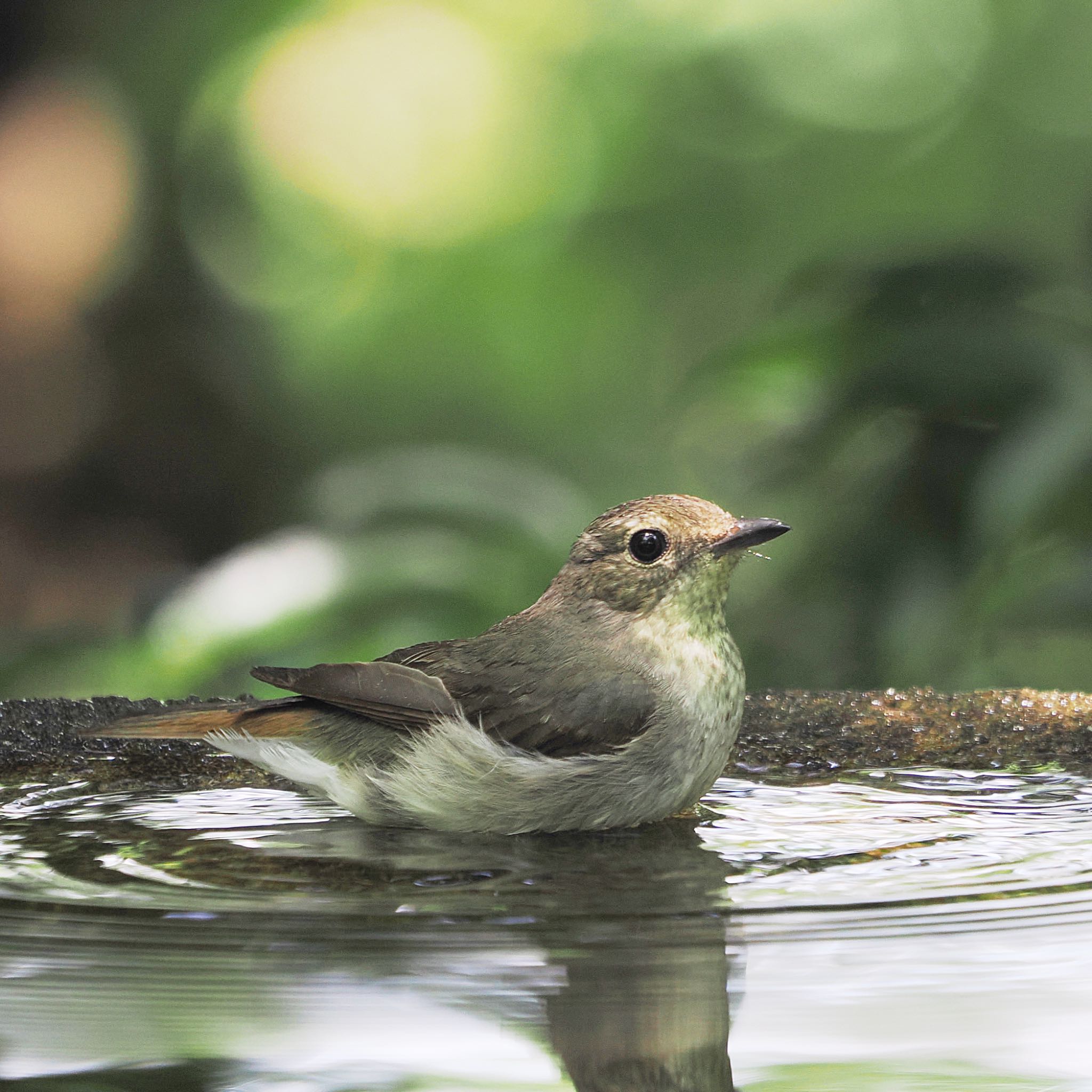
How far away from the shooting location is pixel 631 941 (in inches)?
73.4

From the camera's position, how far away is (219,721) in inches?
118

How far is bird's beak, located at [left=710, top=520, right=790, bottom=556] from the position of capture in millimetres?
2930

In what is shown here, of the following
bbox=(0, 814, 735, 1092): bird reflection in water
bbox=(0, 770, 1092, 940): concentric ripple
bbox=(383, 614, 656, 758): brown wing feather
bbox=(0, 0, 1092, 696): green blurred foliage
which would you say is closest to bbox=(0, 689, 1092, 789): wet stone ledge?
bbox=(0, 770, 1092, 940): concentric ripple

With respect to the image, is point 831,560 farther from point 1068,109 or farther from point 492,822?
point 1068,109

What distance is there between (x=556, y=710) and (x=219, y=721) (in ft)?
1.95

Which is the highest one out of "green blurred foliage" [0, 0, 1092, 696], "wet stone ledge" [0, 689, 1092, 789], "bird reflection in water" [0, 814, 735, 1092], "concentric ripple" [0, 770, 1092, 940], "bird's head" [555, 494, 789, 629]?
"green blurred foliage" [0, 0, 1092, 696]

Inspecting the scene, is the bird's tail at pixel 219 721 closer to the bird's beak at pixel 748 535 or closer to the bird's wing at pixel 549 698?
the bird's wing at pixel 549 698

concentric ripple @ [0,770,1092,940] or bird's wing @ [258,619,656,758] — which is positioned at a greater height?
bird's wing @ [258,619,656,758]

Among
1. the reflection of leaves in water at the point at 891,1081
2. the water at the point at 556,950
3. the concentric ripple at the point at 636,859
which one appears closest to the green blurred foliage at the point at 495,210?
the concentric ripple at the point at 636,859

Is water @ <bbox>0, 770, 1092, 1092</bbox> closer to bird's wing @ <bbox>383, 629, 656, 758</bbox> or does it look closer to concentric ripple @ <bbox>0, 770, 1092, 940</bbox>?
concentric ripple @ <bbox>0, 770, 1092, 940</bbox>

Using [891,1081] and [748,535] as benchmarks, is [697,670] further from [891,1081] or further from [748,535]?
[891,1081]

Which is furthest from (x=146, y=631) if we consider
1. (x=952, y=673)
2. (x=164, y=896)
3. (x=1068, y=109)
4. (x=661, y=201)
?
(x=1068, y=109)

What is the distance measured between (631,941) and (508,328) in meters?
5.96

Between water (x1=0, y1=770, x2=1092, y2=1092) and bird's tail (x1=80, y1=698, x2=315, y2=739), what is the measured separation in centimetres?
14
